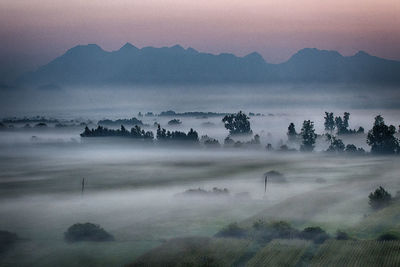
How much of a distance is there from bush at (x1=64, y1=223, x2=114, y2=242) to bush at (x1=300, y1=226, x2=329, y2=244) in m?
32.6

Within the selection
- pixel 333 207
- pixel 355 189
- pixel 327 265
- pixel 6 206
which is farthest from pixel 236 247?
pixel 6 206

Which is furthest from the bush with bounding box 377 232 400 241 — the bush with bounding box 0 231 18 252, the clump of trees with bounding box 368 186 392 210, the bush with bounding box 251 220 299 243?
the bush with bounding box 0 231 18 252

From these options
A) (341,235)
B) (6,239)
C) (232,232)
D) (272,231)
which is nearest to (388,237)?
(341,235)

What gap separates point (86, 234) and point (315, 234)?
38973mm

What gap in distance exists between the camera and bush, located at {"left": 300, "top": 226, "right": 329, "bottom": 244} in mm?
92912

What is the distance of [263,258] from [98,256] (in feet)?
79.8

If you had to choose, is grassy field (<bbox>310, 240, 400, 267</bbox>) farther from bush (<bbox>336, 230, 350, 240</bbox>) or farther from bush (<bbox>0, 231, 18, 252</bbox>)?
bush (<bbox>0, 231, 18, 252</bbox>)

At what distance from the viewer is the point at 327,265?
78688 mm

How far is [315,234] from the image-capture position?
96.2m

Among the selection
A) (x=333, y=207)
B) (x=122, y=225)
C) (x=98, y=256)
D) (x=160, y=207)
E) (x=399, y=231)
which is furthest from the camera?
(x=160, y=207)

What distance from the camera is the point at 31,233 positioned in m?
107

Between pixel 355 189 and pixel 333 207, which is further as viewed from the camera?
pixel 355 189

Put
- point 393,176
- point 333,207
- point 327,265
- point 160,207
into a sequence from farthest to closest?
1. point 393,176
2. point 160,207
3. point 333,207
4. point 327,265

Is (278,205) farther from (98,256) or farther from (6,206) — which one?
(6,206)
